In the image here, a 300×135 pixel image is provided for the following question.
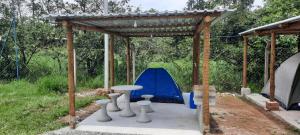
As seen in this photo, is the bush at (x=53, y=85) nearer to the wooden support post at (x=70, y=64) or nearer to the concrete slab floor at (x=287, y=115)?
the wooden support post at (x=70, y=64)

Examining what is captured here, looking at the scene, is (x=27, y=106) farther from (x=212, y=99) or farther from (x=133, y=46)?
(x=133, y=46)

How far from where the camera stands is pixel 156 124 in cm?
629

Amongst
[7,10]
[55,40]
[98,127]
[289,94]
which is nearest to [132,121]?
[98,127]

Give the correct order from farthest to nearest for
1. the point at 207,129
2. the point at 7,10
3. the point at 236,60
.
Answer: the point at 7,10 < the point at 236,60 < the point at 207,129

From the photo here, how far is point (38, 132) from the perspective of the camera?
5.70 meters

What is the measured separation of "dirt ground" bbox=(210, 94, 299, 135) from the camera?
582 cm

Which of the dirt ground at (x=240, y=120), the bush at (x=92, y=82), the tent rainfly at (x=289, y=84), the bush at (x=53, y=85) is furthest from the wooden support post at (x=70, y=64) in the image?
the tent rainfly at (x=289, y=84)

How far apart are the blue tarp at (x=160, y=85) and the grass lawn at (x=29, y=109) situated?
1.64m

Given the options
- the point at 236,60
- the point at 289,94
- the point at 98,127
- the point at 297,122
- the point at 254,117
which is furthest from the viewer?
the point at 236,60

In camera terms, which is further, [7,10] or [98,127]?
[7,10]

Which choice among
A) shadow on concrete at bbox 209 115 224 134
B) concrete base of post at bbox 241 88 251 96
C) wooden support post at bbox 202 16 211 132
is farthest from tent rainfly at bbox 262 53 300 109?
wooden support post at bbox 202 16 211 132

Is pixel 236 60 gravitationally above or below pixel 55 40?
below

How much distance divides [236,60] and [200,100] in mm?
6210

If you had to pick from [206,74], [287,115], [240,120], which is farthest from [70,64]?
[287,115]
